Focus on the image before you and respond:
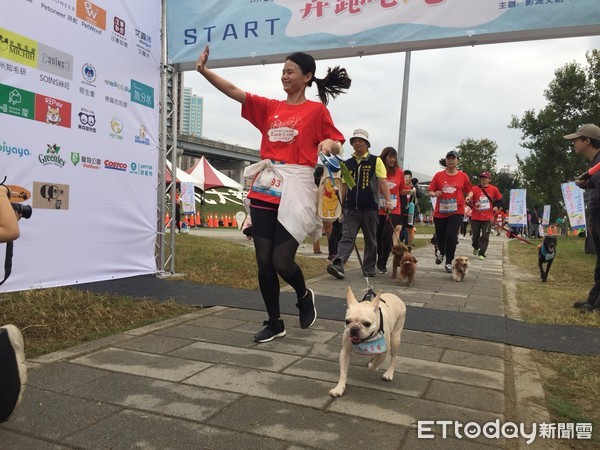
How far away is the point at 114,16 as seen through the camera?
19.9ft

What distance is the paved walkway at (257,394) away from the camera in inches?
86.9

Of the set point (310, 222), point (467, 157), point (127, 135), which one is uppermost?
point (467, 157)

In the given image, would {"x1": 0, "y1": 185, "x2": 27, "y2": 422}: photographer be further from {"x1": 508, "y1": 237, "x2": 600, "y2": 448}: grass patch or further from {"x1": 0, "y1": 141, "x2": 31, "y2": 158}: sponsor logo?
{"x1": 0, "y1": 141, "x2": 31, "y2": 158}: sponsor logo

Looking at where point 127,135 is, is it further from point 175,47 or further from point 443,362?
point 443,362

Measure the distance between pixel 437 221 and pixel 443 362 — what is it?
5.75m

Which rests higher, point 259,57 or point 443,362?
point 259,57

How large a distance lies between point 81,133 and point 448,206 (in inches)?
237

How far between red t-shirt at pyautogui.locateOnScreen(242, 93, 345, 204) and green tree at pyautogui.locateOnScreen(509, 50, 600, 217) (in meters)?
37.7

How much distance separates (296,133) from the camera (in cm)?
367

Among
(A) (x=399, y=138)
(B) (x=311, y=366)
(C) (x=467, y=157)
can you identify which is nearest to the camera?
(B) (x=311, y=366)

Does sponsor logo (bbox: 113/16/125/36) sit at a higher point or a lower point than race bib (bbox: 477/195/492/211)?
higher

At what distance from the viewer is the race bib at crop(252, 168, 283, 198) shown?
11.9 feet

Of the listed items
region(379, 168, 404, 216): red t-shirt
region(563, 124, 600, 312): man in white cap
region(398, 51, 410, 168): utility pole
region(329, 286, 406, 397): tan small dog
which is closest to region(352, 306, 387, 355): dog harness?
region(329, 286, 406, 397): tan small dog

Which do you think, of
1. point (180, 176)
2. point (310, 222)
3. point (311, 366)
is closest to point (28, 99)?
point (310, 222)
